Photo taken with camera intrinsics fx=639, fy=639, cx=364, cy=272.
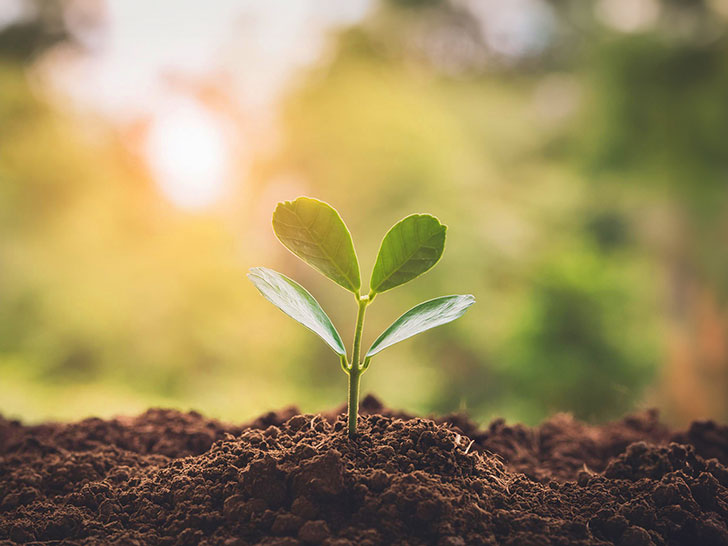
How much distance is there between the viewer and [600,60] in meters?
4.52

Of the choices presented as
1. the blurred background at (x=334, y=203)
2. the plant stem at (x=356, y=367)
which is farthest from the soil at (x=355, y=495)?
the blurred background at (x=334, y=203)

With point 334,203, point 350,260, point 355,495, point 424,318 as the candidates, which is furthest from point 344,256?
point 334,203

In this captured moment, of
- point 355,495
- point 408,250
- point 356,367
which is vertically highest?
point 408,250

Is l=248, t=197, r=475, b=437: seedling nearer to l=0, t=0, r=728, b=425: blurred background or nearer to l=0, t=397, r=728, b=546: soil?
l=0, t=397, r=728, b=546: soil

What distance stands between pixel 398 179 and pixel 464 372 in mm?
1507

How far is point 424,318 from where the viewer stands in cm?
81

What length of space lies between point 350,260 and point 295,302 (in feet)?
0.29

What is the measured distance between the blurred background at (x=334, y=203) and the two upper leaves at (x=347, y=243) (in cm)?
267

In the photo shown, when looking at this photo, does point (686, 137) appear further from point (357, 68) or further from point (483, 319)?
point (357, 68)

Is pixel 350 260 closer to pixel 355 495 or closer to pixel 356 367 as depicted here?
pixel 356 367

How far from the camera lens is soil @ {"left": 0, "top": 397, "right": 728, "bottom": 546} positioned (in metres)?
0.69

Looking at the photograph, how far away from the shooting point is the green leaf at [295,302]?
0.77 meters

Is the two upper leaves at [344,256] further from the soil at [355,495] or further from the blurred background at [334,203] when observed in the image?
the blurred background at [334,203]

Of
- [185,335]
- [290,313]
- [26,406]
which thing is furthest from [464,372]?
[290,313]
